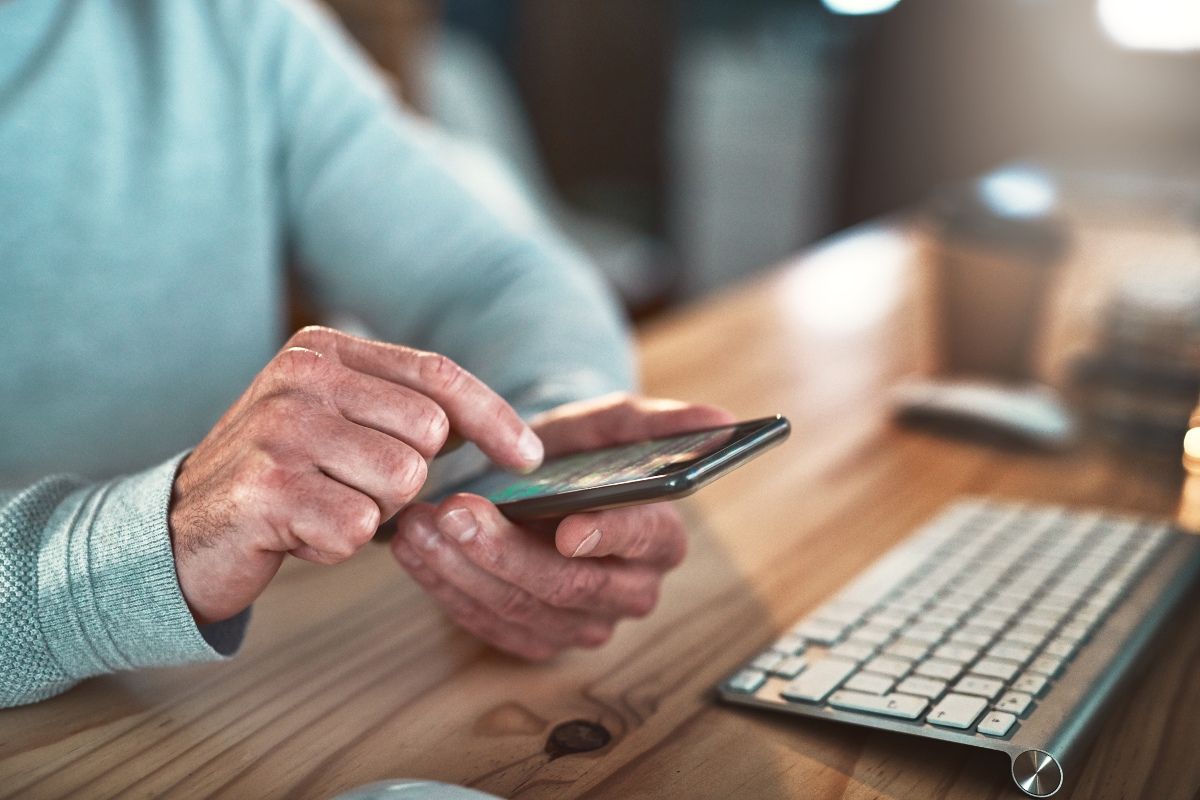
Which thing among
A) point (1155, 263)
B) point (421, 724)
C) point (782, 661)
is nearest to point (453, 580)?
point (421, 724)

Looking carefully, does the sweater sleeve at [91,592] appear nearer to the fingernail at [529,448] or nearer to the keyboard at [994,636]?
the fingernail at [529,448]

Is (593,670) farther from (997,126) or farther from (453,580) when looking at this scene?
(997,126)

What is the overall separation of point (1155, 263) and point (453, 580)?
1.03m

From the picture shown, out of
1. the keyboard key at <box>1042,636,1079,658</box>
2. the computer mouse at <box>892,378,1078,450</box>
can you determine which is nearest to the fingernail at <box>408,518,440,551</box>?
the keyboard key at <box>1042,636,1079,658</box>

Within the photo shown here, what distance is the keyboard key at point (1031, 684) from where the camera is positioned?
530mm

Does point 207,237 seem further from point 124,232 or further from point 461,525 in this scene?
point 461,525

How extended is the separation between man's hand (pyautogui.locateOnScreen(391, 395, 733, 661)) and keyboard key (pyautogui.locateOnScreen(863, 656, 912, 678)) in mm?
121

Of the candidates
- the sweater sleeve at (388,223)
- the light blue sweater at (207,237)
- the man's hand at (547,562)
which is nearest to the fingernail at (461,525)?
the man's hand at (547,562)

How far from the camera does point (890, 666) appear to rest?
0.56 meters

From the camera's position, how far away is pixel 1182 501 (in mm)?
849

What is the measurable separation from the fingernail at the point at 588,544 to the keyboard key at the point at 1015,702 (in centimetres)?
21

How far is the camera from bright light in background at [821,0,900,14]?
283 cm

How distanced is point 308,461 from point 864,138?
107 inches

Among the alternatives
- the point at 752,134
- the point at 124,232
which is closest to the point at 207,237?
the point at 124,232
